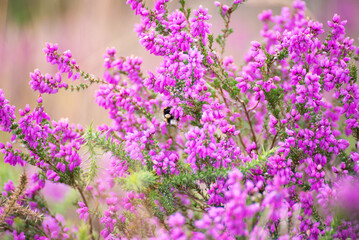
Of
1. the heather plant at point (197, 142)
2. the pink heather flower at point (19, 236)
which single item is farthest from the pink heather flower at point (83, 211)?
→ the pink heather flower at point (19, 236)

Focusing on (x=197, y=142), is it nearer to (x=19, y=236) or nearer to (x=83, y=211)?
(x=83, y=211)

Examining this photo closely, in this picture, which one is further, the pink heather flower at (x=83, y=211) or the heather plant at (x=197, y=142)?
the pink heather flower at (x=83, y=211)

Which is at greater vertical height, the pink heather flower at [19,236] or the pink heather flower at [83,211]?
the pink heather flower at [83,211]

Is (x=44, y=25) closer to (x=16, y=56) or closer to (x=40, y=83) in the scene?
(x=16, y=56)

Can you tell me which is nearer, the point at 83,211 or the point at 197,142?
the point at 197,142

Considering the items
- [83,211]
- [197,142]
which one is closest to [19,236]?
[83,211]

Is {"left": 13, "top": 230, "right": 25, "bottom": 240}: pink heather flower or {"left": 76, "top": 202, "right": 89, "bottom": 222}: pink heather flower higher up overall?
{"left": 76, "top": 202, "right": 89, "bottom": 222}: pink heather flower

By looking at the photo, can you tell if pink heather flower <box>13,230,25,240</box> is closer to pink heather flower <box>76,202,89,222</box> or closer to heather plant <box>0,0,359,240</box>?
heather plant <box>0,0,359,240</box>

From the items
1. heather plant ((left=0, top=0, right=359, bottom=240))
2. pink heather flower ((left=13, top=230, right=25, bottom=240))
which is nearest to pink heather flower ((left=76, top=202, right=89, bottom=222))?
heather plant ((left=0, top=0, right=359, bottom=240))

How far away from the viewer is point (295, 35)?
1.82 feet

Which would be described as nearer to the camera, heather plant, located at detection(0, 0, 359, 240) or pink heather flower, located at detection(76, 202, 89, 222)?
heather plant, located at detection(0, 0, 359, 240)

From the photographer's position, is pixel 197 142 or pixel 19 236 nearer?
pixel 197 142

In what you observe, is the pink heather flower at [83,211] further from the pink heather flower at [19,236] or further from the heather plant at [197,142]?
the pink heather flower at [19,236]

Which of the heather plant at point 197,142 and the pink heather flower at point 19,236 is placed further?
the pink heather flower at point 19,236
